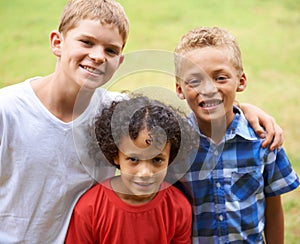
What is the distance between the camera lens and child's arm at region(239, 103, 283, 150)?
1826 mm

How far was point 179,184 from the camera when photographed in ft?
5.88

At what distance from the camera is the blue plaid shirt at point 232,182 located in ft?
5.83

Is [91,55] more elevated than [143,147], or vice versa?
[91,55]

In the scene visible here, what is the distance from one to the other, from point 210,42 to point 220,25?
4.98 metres

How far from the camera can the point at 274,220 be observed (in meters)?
1.95

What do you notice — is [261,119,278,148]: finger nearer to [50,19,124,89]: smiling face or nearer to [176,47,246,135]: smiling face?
[176,47,246,135]: smiling face

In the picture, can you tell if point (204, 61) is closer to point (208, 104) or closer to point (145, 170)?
point (208, 104)

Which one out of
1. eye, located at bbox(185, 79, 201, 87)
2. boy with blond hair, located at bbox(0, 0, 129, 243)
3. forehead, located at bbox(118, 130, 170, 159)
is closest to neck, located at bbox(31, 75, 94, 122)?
boy with blond hair, located at bbox(0, 0, 129, 243)

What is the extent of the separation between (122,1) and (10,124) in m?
6.07

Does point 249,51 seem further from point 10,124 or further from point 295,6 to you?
point 10,124

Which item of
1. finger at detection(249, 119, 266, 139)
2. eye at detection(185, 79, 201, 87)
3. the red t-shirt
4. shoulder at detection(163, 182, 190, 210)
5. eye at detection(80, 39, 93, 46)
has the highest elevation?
eye at detection(80, 39, 93, 46)

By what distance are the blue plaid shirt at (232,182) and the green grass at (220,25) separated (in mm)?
1941

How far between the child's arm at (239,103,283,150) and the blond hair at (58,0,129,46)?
1.66 ft

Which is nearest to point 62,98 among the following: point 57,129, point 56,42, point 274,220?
point 57,129
